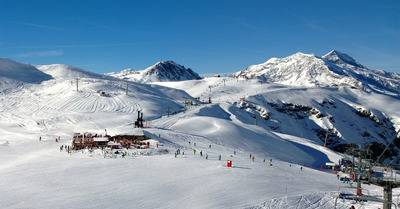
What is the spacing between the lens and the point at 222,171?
90.2ft

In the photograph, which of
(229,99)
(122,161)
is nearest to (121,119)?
(122,161)

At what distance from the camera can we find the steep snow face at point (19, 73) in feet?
374

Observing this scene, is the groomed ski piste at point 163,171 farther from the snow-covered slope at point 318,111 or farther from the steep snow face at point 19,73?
the steep snow face at point 19,73

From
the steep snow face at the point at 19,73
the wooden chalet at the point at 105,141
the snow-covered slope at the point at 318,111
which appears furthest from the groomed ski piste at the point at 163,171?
the steep snow face at the point at 19,73

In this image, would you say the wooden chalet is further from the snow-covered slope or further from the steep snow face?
the steep snow face

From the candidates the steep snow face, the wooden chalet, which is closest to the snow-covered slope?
the wooden chalet

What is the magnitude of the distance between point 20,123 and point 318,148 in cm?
6112

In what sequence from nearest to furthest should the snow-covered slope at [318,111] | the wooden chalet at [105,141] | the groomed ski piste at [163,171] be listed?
the groomed ski piste at [163,171] → the wooden chalet at [105,141] → the snow-covered slope at [318,111]

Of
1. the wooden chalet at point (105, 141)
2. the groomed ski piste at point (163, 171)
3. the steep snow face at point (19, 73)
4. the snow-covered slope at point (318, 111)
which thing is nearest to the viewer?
the groomed ski piste at point (163, 171)

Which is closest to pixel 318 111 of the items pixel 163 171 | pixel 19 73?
pixel 163 171

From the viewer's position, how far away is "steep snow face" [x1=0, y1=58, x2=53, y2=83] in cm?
11386

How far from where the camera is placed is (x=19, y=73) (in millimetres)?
121625

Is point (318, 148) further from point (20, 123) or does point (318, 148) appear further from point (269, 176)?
point (20, 123)

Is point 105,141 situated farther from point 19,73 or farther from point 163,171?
point 19,73
